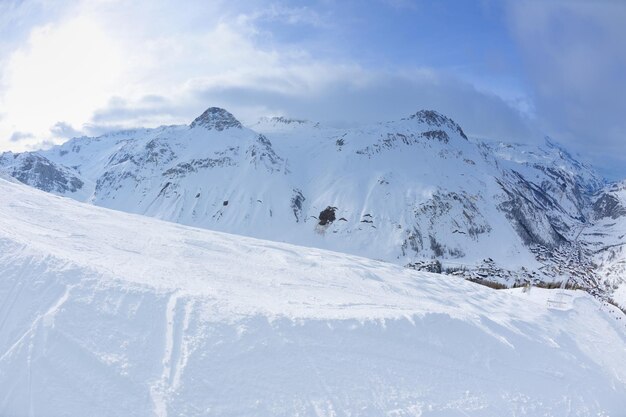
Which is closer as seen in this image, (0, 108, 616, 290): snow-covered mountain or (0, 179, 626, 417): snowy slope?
(0, 179, 626, 417): snowy slope

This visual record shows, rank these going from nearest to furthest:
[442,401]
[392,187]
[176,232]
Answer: [442,401]
[176,232]
[392,187]

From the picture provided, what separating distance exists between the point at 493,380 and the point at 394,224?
147 meters

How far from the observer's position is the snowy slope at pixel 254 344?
31.0ft

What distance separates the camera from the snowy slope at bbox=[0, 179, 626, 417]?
944cm

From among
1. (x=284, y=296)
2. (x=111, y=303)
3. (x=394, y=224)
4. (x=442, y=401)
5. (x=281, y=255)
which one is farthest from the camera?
(x=394, y=224)

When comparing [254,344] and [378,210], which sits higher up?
[378,210]

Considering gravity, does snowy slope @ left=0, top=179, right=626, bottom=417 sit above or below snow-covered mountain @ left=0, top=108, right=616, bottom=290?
below

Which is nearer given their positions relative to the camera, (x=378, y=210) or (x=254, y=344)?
(x=254, y=344)

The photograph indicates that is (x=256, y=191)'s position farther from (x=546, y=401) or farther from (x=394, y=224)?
(x=546, y=401)

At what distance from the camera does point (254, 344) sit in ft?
36.4

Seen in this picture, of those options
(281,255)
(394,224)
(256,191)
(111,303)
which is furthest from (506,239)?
(111,303)

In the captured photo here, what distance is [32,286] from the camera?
39.3 ft

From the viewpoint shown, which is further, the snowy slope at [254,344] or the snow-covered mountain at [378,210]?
the snow-covered mountain at [378,210]

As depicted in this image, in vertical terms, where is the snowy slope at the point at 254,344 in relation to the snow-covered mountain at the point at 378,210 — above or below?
below
